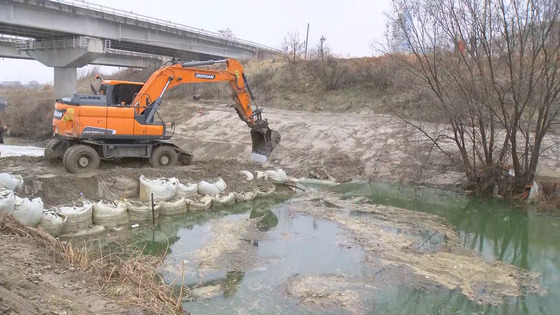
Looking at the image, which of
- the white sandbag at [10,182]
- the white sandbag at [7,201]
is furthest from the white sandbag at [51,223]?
the white sandbag at [10,182]

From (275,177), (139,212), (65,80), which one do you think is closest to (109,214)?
(139,212)

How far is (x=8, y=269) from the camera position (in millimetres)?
4266

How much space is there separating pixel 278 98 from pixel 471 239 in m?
19.6

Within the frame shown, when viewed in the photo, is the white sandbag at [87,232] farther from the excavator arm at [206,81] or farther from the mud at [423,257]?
the mud at [423,257]

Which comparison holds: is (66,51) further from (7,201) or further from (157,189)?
(7,201)

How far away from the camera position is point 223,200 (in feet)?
36.0

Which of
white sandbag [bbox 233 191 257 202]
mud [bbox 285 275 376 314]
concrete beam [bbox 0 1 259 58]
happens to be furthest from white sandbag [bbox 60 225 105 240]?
concrete beam [bbox 0 1 259 58]

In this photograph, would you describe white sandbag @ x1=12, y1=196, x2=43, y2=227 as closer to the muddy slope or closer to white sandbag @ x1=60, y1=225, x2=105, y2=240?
white sandbag @ x1=60, y1=225, x2=105, y2=240

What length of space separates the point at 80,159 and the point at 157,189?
101 inches

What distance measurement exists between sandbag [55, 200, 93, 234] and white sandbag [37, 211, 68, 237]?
12cm

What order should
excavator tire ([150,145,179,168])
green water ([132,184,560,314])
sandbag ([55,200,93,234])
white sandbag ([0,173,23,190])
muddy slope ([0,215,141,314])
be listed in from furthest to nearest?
excavator tire ([150,145,179,168])
white sandbag ([0,173,23,190])
sandbag ([55,200,93,234])
green water ([132,184,560,314])
muddy slope ([0,215,141,314])

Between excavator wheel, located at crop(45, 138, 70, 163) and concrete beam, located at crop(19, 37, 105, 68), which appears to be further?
concrete beam, located at crop(19, 37, 105, 68)

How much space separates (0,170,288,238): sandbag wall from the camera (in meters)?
7.64

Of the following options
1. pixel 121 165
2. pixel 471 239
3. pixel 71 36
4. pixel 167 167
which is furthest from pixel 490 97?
pixel 71 36
